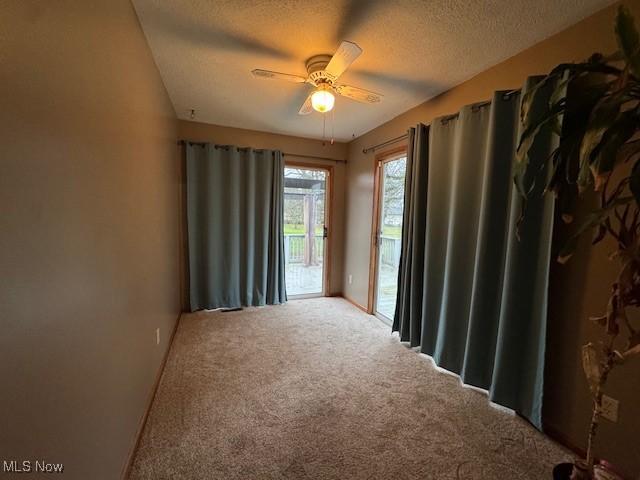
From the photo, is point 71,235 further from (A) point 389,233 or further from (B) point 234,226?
(A) point 389,233

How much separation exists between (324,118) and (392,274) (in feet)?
6.88

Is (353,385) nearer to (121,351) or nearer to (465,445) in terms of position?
(465,445)

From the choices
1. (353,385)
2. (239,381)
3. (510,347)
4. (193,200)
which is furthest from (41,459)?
(193,200)

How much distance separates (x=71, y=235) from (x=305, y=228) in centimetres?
346

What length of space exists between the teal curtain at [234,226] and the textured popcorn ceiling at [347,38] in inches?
35.4

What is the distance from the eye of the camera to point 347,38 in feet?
5.75

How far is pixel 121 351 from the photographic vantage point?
128cm

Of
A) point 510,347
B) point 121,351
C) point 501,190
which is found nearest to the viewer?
point 121,351

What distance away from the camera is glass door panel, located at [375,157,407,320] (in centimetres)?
328

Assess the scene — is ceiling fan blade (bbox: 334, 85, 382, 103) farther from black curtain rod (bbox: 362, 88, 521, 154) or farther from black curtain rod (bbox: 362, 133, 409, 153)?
black curtain rod (bbox: 362, 133, 409, 153)

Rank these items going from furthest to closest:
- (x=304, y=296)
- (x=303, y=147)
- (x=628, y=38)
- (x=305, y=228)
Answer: (x=305, y=228) < (x=304, y=296) < (x=303, y=147) < (x=628, y=38)

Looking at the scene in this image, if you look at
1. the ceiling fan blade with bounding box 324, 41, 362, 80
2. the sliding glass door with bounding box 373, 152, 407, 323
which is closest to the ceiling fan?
the ceiling fan blade with bounding box 324, 41, 362, 80

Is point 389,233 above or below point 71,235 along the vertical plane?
below

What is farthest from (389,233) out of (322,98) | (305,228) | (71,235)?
(71,235)
